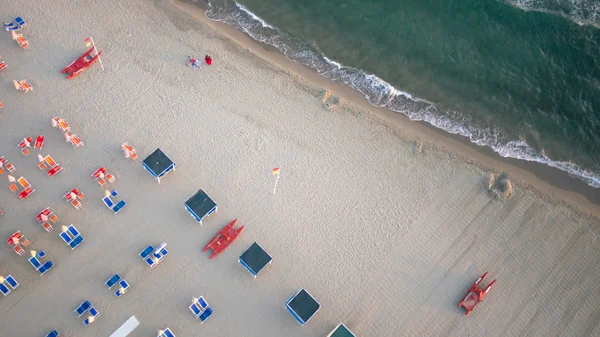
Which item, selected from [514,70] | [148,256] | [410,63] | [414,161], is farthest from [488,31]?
[148,256]

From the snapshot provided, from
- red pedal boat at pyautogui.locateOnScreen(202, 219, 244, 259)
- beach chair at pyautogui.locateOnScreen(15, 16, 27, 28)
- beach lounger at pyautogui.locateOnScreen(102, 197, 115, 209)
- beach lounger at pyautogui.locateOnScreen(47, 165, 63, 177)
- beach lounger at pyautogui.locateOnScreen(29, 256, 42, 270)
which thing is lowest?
red pedal boat at pyautogui.locateOnScreen(202, 219, 244, 259)

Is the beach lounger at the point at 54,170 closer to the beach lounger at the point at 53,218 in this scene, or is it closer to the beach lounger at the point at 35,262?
the beach lounger at the point at 53,218

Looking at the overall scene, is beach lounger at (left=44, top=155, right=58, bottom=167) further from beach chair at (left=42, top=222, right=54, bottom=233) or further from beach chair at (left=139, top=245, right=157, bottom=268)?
beach chair at (left=139, top=245, right=157, bottom=268)

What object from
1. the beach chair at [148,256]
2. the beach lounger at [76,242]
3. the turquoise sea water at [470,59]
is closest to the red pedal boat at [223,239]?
the beach chair at [148,256]

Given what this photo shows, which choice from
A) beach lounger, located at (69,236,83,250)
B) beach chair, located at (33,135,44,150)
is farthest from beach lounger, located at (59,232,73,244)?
beach chair, located at (33,135,44,150)

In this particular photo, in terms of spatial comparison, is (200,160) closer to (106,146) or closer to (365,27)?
(106,146)

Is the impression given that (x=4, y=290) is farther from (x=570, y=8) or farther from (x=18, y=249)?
(x=570, y=8)

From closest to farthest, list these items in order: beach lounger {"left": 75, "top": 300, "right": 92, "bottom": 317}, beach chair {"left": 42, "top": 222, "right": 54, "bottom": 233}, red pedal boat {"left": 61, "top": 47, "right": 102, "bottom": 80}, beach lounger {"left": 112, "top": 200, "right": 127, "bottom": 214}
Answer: beach lounger {"left": 75, "top": 300, "right": 92, "bottom": 317} < beach chair {"left": 42, "top": 222, "right": 54, "bottom": 233} < beach lounger {"left": 112, "top": 200, "right": 127, "bottom": 214} < red pedal boat {"left": 61, "top": 47, "right": 102, "bottom": 80}
